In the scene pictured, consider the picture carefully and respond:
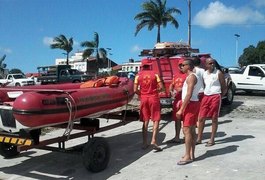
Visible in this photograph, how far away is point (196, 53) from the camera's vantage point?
13.6m

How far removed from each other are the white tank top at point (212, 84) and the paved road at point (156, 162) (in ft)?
3.73

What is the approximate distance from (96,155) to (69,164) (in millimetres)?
897

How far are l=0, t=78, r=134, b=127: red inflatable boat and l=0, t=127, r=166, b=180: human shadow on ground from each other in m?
0.69

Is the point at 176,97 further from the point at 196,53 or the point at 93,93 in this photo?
the point at 196,53

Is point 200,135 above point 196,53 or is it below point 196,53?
below

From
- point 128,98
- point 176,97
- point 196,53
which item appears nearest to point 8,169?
point 128,98

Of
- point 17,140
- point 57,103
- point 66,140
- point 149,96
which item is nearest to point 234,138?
point 149,96

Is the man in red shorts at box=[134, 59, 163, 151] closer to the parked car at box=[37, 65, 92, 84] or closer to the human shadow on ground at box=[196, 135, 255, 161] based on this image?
the human shadow on ground at box=[196, 135, 255, 161]

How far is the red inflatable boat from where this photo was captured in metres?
6.12

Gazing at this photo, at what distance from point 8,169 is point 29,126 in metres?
1.68

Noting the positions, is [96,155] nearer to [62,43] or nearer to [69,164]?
[69,164]

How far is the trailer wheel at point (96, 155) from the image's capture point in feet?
22.5

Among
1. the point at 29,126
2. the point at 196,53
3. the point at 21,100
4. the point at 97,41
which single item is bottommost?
the point at 29,126

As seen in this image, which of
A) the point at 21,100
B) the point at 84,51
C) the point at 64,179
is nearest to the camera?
the point at 21,100
